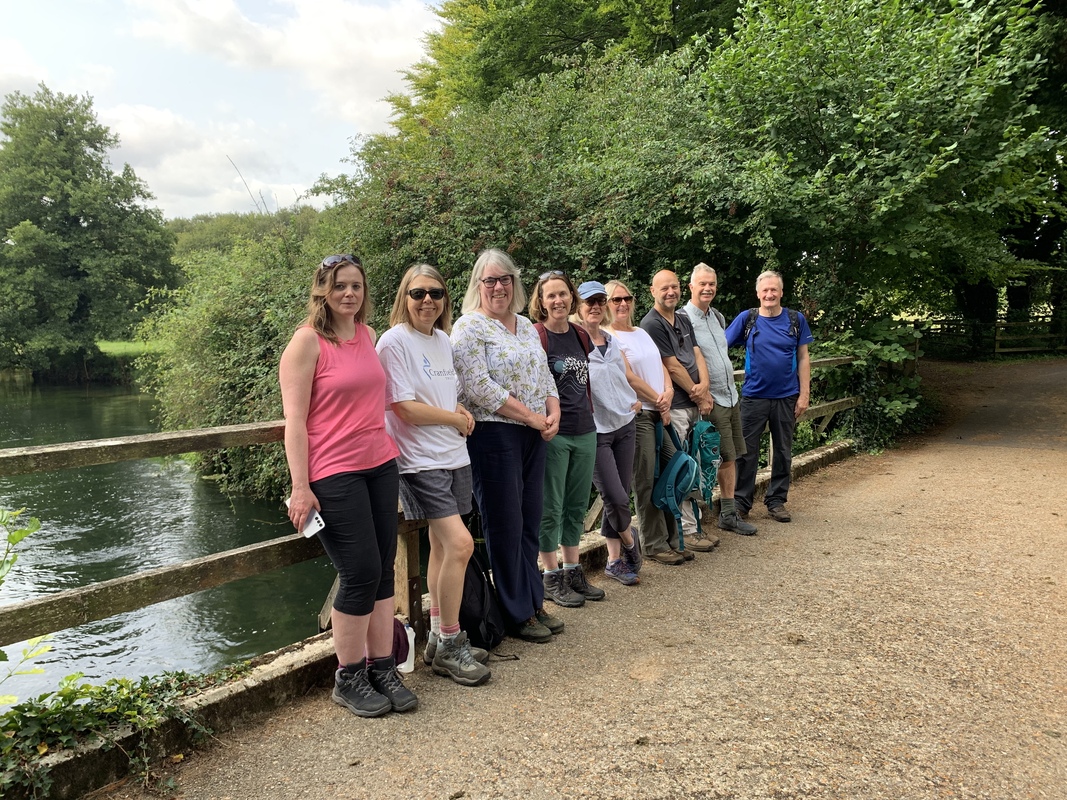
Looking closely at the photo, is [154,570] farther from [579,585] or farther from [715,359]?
[715,359]

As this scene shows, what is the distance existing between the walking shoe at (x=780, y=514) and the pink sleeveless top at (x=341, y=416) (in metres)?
4.17

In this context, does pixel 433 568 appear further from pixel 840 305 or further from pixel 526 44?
pixel 526 44

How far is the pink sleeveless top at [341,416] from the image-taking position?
289cm

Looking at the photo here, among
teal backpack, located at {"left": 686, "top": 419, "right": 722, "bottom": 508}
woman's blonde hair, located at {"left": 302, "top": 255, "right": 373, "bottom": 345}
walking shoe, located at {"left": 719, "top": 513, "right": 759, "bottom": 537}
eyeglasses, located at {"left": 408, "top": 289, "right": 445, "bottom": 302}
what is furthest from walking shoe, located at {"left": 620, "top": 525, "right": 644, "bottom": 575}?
woman's blonde hair, located at {"left": 302, "top": 255, "right": 373, "bottom": 345}

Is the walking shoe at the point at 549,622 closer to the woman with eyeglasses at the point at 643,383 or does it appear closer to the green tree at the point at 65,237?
the woman with eyeglasses at the point at 643,383

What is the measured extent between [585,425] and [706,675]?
139cm

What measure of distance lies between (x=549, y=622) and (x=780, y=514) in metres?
3.01

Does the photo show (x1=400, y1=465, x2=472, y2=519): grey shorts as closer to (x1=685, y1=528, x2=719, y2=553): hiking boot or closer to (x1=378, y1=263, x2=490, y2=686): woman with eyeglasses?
(x1=378, y1=263, x2=490, y2=686): woman with eyeglasses

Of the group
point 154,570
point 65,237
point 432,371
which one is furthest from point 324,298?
point 65,237

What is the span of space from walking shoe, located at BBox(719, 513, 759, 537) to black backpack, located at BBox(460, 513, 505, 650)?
2.70 meters

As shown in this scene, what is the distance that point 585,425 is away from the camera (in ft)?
13.4

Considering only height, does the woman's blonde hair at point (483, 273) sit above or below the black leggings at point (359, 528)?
above

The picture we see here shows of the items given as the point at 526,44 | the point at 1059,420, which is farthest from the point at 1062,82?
the point at 526,44

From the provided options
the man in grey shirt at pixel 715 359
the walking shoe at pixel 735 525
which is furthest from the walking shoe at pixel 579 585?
the walking shoe at pixel 735 525
